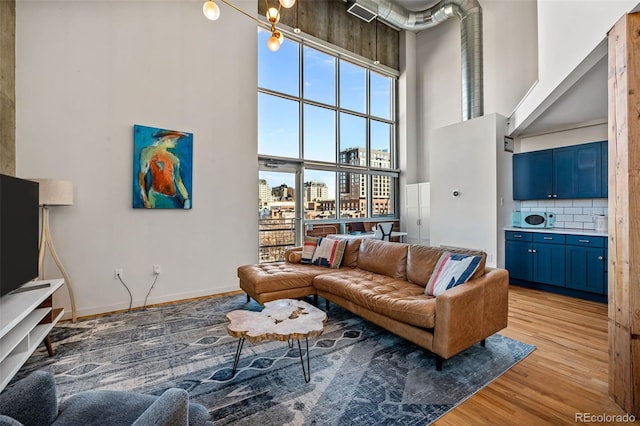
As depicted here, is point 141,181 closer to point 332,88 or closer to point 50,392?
point 50,392

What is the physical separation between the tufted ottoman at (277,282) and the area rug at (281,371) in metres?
0.53

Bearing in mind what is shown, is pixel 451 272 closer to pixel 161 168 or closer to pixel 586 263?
pixel 586 263

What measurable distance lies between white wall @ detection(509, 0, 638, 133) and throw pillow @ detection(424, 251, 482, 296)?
72.6 inches

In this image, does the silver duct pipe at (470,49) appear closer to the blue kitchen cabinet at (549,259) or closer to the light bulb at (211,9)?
the blue kitchen cabinet at (549,259)

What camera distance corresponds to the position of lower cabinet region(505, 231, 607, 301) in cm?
369

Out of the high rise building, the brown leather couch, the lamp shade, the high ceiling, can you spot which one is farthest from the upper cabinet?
the lamp shade

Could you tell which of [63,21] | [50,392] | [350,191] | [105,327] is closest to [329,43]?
[350,191]

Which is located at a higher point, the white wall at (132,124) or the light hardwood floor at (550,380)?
the white wall at (132,124)

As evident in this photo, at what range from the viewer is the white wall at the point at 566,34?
203 centimetres

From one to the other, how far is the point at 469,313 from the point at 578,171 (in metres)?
3.53

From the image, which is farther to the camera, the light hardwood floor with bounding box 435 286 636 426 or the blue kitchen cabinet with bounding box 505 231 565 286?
the blue kitchen cabinet with bounding box 505 231 565 286

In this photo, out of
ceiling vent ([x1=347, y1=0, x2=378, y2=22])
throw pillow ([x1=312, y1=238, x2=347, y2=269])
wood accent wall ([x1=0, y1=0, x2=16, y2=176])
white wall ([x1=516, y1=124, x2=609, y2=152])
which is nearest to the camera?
wood accent wall ([x1=0, y1=0, x2=16, y2=176])

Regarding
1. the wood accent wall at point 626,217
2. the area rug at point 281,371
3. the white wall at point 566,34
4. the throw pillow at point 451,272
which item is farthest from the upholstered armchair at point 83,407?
the white wall at point 566,34

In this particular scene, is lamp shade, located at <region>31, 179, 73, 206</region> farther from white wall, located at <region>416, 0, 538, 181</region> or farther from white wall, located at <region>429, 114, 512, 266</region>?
white wall, located at <region>416, 0, 538, 181</region>
